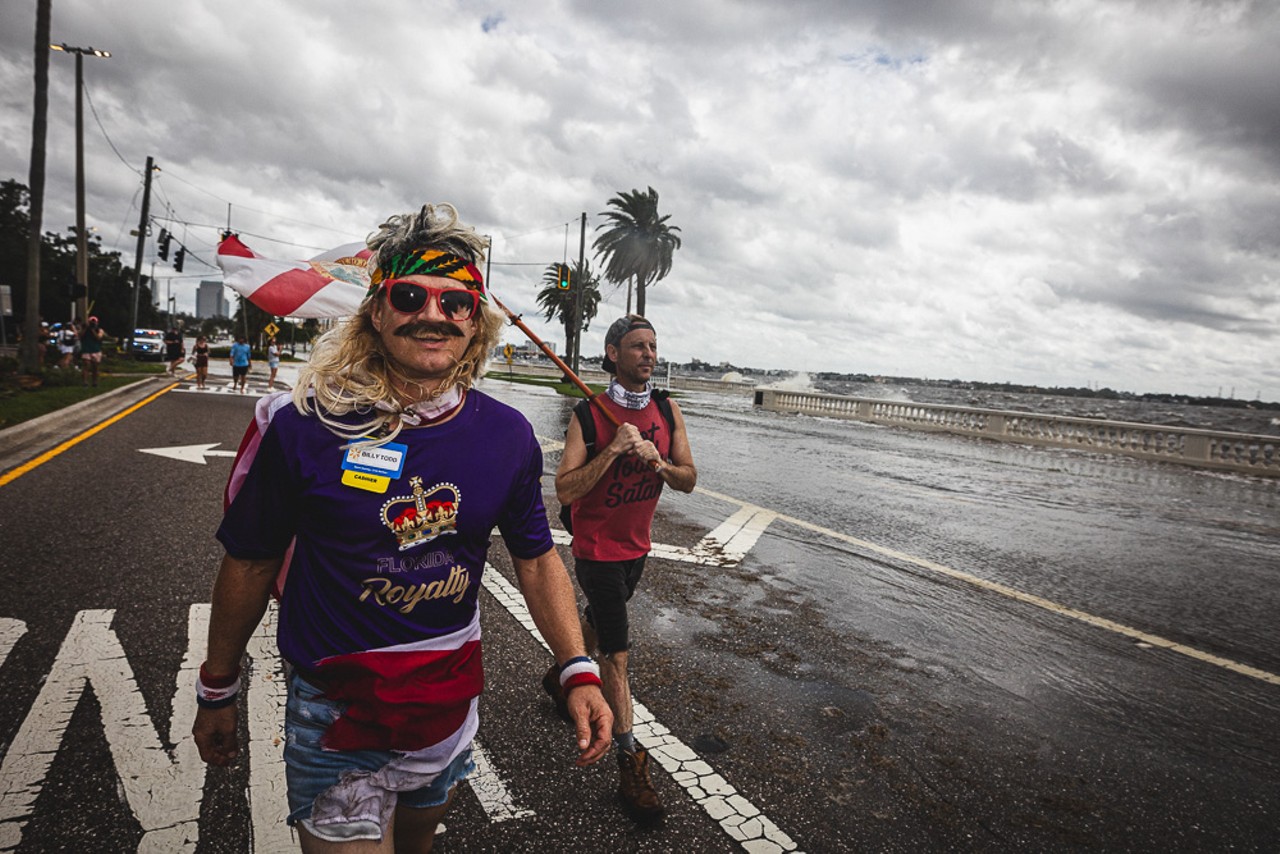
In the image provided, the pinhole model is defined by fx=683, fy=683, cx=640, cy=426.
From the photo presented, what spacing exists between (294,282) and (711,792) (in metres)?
3.24

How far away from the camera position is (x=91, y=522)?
6.12 m

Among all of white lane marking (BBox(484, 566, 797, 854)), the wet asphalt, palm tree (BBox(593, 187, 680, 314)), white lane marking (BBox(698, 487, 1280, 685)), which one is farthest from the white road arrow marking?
palm tree (BBox(593, 187, 680, 314))

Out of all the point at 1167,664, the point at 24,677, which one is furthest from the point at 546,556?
the point at 1167,664

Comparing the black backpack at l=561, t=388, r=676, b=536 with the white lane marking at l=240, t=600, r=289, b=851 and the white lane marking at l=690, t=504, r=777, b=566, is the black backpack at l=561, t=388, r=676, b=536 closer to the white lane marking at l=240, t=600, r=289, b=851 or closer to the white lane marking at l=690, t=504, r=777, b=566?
the white lane marking at l=240, t=600, r=289, b=851

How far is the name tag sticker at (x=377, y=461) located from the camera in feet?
5.30

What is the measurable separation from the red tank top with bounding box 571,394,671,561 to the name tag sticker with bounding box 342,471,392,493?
5.79 feet

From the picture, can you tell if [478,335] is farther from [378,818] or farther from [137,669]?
[137,669]

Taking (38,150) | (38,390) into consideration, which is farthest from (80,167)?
(38,390)

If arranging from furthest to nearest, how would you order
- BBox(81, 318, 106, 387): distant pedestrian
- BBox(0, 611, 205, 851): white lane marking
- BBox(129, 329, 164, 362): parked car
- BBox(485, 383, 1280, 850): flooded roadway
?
BBox(129, 329, 164, 362): parked car → BBox(81, 318, 106, 387): distant pedestrian → BBox(485, 383, 1280, 850): flooded roadway → BBox(0, 611, 205, 851): white lane marking

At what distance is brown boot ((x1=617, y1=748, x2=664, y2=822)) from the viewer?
2.65m

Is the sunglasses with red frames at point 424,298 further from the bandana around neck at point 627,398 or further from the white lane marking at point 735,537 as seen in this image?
the white lane marking at point 735,537

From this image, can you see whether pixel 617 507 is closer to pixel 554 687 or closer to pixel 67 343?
pixel 554 687

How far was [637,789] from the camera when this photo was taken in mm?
2717

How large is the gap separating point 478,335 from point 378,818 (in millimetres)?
1276
